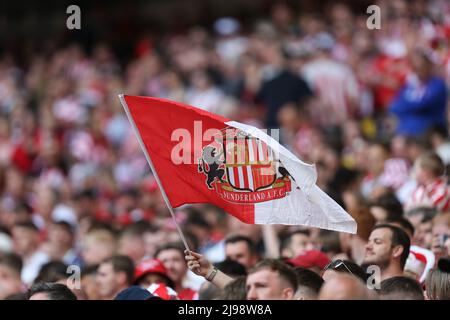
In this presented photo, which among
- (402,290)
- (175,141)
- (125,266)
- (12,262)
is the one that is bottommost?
(12,262)

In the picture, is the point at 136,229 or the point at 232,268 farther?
the point at 136,229

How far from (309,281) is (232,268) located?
1205 millimetres

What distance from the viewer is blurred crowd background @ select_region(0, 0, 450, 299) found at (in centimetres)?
870

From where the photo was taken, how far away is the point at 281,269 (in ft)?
21.4

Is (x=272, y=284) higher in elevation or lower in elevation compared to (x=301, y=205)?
lower

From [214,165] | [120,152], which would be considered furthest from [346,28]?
[214,165]

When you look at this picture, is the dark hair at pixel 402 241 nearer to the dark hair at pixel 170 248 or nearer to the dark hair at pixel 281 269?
the dark hair at pixel 281 269

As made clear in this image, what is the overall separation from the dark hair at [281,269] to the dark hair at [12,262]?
3.01 meters

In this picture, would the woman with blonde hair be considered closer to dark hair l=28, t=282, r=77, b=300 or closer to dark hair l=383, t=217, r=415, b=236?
dark hair l=383, t=217, r=415, b=236

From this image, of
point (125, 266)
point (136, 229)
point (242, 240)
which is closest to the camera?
point (125, 266)

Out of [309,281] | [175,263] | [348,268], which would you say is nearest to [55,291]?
[309,281]

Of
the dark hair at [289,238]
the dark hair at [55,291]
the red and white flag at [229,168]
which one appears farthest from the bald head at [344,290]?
the dark hair at [289,238]

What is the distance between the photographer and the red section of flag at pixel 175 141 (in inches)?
264

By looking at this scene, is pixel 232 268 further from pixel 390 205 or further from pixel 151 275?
pixel 390 205
